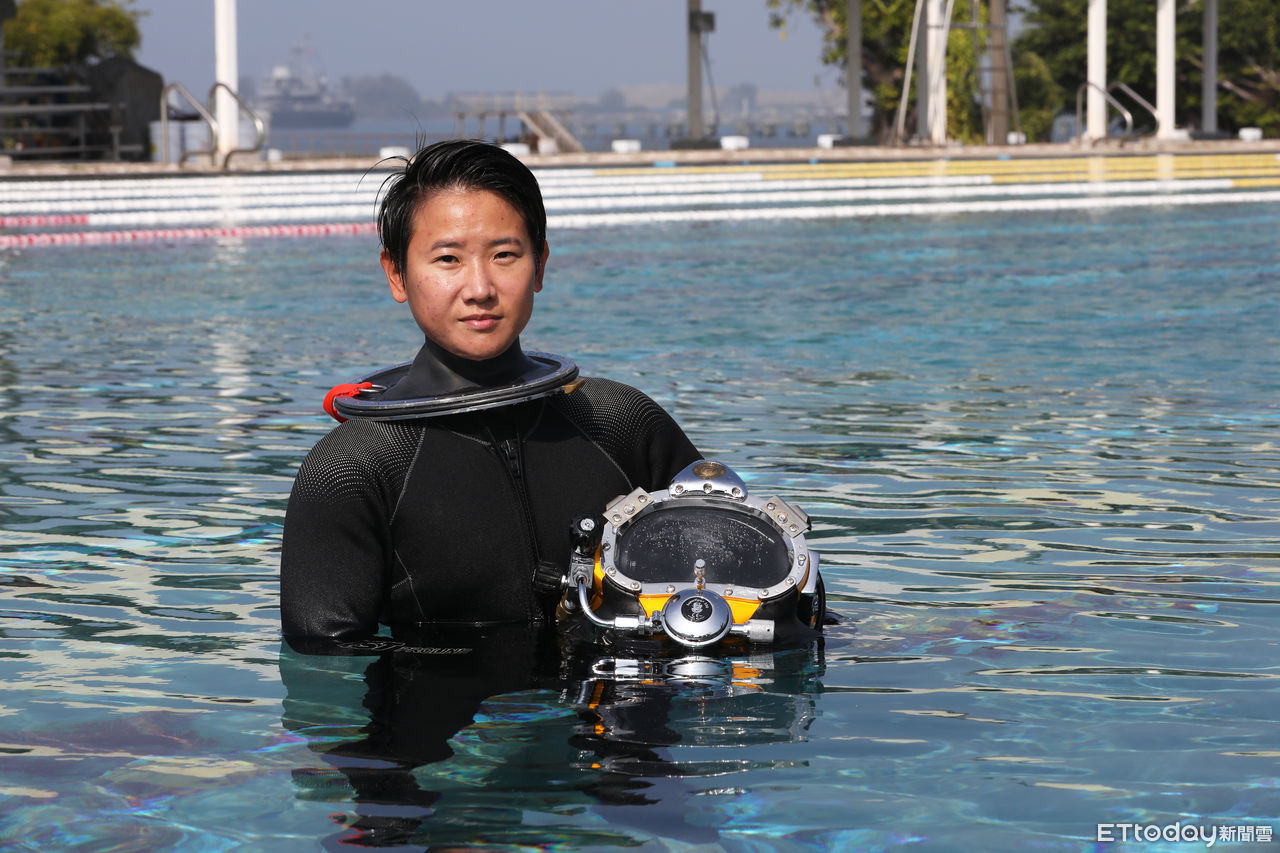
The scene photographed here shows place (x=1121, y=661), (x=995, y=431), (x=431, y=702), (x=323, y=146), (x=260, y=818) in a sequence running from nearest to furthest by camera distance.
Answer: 1. (x=260, y=818)
2. (x=431, y=702)
3. (x=1121, y=661)
4. (x=995, y=431)
5. (x=323, y=146)

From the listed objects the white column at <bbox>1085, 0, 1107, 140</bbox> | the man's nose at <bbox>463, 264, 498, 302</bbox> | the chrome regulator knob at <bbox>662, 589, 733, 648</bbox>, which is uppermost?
the white column at <bbox>1085, 0, 1107, 140</bbox>

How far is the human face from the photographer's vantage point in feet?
8.36

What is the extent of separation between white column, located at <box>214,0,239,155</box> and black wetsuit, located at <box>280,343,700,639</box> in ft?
63.1

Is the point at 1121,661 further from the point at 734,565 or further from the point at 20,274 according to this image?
the point at 20,274

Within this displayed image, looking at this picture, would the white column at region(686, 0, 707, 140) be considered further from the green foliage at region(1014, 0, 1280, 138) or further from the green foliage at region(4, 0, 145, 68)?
the green foliage at region(1014, 0, 1280, 138)

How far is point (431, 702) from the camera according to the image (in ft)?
8.73

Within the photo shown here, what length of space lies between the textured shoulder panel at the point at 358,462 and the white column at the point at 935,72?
25027 mm

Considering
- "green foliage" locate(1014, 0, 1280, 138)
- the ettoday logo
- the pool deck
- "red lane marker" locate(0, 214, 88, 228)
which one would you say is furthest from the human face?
"green foliage" locate(1014, 0, 1280, 138)

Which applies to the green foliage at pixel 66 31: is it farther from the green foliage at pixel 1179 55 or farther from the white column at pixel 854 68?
the green foliage at pixel 1179 55

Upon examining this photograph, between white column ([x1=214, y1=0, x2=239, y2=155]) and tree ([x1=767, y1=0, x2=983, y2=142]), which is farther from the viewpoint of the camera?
tree ([x1=767, y1=0, x2=983, y2=142])

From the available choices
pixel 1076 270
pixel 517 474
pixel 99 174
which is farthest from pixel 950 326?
pixel 99 174

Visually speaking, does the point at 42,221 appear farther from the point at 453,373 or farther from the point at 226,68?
the point at 453,373

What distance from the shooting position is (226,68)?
68.9 feet

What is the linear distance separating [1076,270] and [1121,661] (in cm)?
1042
